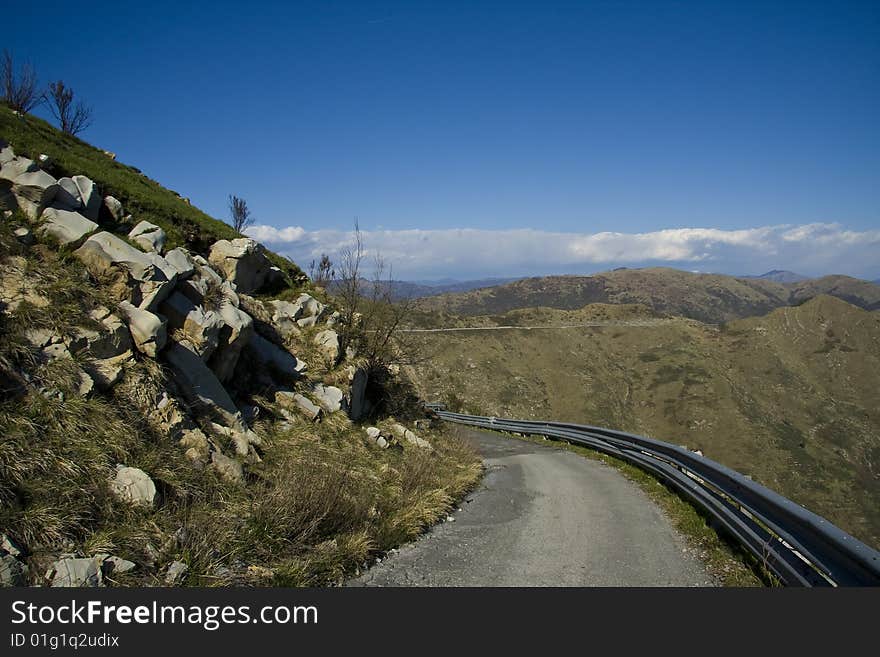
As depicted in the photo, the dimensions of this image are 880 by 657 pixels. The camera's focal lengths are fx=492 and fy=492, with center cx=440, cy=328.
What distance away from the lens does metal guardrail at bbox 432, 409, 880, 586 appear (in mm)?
4098

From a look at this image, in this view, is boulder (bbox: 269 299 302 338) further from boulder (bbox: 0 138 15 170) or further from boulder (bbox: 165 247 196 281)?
boulder (bbox: 0 138 15 170)

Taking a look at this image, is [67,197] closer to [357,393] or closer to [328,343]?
[328,343]

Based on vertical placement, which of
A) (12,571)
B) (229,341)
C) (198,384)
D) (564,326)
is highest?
(229,341)

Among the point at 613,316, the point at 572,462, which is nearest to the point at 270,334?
the point at 572,462

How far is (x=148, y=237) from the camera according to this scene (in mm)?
9195

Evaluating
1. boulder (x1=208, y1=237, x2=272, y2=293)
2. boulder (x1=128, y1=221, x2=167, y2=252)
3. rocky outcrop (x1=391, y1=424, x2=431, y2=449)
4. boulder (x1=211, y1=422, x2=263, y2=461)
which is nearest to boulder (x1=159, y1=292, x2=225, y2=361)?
boulder (x1=211, y1=422, x2=263, y2=461)

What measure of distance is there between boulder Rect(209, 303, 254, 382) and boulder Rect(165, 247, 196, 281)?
83 centimetres

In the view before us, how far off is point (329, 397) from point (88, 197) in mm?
5985

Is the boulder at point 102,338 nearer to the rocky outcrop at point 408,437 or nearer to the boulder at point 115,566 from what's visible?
the boulder at point 115,566

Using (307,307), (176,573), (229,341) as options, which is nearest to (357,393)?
(307,307)

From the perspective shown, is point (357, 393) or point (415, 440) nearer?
point (357, 393)

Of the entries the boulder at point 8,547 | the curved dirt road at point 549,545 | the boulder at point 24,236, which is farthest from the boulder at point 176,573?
the boulder at point 24,236

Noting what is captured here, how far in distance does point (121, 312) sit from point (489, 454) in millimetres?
13426

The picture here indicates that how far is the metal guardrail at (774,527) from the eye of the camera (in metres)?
4.10
